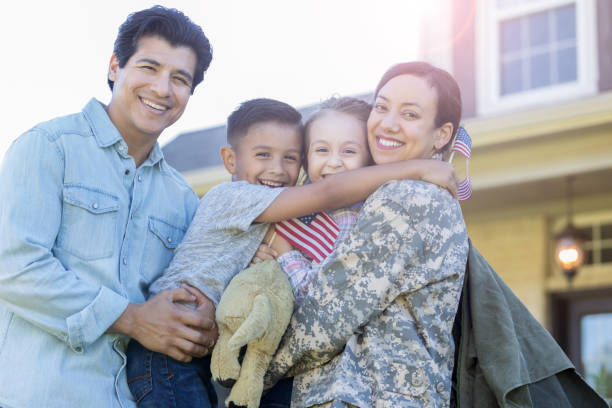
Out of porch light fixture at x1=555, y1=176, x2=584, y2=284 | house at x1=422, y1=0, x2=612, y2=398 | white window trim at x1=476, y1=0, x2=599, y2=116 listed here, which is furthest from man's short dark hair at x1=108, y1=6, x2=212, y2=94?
white window trim at x1=476, y1=0, x2=599, y2=116

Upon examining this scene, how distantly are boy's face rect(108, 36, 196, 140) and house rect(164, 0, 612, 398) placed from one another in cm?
497

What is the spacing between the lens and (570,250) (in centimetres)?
773

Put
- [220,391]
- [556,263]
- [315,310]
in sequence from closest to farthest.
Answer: [315,310] → [220,391] → [556,263]

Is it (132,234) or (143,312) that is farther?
(132,234)

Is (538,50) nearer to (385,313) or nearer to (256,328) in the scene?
(385,313)

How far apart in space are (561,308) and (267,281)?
669 centimetres

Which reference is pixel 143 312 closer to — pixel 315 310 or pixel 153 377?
pixel 153 377

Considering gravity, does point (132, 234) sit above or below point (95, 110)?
below

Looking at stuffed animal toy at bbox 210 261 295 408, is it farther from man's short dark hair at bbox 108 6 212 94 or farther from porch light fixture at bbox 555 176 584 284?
porch light fixture at bbox 555 176 584 284

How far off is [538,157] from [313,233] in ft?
17.3

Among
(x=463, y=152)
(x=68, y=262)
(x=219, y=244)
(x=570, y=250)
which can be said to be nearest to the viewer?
(x=68, y=262)

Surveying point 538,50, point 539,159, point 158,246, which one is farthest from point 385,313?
point 538,50

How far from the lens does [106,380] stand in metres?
2.71

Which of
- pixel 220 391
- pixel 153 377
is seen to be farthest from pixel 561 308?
pixel 153 377
